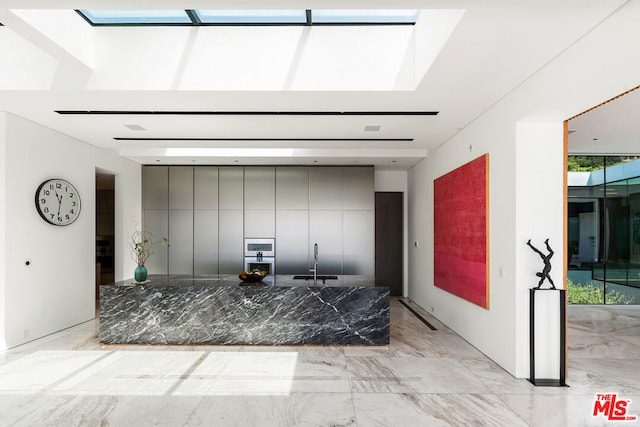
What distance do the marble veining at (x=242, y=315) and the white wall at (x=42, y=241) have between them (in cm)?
100

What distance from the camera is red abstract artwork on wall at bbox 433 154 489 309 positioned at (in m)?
4.25

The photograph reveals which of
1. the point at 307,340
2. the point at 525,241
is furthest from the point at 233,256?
the point at 525,241

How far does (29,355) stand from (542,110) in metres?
5.65

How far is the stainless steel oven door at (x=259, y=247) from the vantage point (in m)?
7.23

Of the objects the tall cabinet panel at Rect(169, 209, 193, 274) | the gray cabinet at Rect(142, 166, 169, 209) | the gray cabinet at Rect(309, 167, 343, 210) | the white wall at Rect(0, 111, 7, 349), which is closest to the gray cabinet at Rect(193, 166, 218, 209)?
the tall cabinet panel at Rect(169, 209, 193, 274)

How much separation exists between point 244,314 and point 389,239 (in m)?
4.40

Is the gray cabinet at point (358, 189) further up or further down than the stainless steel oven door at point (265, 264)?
Answer: further up

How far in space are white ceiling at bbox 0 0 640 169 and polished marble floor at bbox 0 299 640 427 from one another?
2.64 meters

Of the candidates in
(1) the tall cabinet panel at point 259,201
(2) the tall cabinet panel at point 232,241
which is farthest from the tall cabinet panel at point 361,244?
(2) the tall cabinet panel at point 232,241

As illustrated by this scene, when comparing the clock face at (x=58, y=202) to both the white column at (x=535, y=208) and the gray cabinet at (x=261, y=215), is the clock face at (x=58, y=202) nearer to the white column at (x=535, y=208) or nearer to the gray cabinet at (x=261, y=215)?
the gray cabinet at (x=261, y=215)

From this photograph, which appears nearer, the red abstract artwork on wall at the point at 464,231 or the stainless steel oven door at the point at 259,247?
the red abstract artwork on wall at the point at 464,231

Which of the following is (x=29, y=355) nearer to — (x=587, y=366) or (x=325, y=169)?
(x=325, y=169)

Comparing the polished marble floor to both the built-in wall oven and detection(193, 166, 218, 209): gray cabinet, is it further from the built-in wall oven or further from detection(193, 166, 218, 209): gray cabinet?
detection(193, 166, 218, 209): gray cabinet

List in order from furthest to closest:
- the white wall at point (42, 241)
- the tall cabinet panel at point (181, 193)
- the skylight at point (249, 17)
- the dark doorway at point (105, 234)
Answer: the dark doorway at point (105, 234)
the tall cabinet panel at point (181, 193)
the white wall at point (42, 241)
the skylight at point (249, 17)
